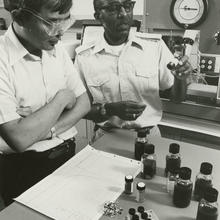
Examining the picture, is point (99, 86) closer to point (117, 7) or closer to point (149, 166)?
point (117, 7)

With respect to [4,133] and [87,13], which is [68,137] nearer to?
[4,133]

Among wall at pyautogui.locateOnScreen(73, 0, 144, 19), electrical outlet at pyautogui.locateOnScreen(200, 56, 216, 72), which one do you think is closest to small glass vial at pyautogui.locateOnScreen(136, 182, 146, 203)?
electrical outlet at pyautogui.locateOnScreen(200, 56, 216, 72)

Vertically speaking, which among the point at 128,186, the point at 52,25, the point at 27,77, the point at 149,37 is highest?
the point at 52,25

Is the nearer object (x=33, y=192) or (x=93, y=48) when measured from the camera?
(x=33, y=192)

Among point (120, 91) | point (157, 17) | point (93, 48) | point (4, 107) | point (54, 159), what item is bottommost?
point (54, 159)

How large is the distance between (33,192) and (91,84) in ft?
3.17

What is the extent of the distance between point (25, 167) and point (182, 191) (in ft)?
2.66

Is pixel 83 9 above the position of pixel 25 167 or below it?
above

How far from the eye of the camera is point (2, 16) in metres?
3.32

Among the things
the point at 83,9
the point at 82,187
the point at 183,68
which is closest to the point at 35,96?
the point at 82,187

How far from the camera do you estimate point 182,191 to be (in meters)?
0.97

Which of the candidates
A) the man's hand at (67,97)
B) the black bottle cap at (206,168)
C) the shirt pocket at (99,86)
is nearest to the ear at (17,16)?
the man's hand at (67,97)

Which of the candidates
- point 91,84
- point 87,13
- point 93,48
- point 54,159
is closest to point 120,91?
point 91,84

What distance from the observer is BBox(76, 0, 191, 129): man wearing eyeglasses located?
71.1 inches
